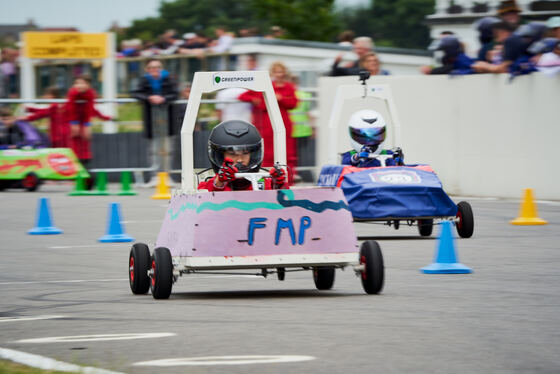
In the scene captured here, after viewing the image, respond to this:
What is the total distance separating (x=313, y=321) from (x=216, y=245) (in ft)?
4.98

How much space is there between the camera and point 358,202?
14.5m

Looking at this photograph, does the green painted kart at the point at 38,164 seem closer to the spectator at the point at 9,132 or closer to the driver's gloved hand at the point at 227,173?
the spectator at the point at 9,132

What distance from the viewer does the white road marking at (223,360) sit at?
21.2 feet

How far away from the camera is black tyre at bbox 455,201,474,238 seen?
48.5 feet

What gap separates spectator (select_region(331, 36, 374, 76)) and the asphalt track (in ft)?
27.0

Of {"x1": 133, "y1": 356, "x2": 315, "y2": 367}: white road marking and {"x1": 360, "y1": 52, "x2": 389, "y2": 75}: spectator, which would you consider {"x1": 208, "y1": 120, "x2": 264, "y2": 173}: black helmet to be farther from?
{"x1": 360, "y1": 52, "x2": 389, "y2": 75}: spectator

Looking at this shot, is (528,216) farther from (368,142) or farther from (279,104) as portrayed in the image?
(279,104)

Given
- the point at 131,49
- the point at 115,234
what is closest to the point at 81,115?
the point at 115,234

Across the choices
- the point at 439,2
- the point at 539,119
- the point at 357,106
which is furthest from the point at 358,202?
the point at 439,2

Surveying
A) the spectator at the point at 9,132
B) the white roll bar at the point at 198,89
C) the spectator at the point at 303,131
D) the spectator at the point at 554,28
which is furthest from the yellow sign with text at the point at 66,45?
the white roll bar at the point at 198,89

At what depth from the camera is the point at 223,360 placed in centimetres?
656

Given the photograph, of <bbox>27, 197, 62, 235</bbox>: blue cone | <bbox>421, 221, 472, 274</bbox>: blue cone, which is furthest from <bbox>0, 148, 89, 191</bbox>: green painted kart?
<bbox>421, 221, 472, 274</bbox>: blue cone

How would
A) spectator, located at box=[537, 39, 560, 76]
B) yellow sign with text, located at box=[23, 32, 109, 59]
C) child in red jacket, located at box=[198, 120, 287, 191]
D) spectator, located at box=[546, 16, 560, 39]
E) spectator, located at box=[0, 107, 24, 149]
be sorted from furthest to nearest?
yellow sign with text, located at box=[23, 32, 109, 59]
spectator, located at box=[0, 107, 24, 149]
spectator, located at box=[537, 39, 560, 76]
spectator, located at box=[546, 16, 560, 39]
child in red jacket, located at box=[198, 120, 287, 191]

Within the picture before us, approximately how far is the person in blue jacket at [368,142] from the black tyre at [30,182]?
29.1 feet
